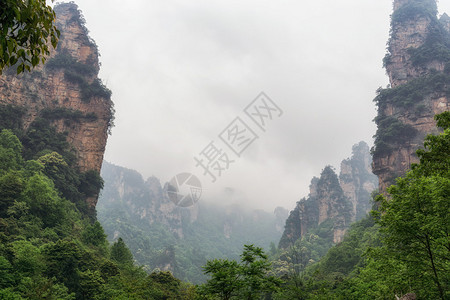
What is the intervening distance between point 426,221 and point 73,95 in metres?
48.5

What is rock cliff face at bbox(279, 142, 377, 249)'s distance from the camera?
7706cm

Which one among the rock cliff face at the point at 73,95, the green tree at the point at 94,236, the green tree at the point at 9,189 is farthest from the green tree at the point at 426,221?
the rock cliff face at the point at 73,95

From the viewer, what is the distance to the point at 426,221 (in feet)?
28.3

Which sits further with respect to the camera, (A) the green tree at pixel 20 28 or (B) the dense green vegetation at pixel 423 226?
(B) the dense green vegetation at pixel 423 226

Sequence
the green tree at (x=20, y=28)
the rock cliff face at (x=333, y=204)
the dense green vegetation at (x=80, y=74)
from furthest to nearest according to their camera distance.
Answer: the rock cliff face at (x=333, y=204)
the dense green vegetation at (x=80, y=74)
the green tree at (x=20, y=28)

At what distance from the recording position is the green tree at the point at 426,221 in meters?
8.34

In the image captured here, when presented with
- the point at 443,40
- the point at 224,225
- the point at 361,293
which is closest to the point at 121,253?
the point at 361,293

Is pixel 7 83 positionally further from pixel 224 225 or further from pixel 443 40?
pixel 224 225

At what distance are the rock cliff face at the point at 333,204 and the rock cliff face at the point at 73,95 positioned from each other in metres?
55.7

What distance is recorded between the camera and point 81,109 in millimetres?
46188

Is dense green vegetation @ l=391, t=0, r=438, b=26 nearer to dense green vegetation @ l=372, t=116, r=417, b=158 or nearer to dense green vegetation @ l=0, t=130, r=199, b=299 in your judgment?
dense green vegetation @ l=372, t=116, r=417, b=158

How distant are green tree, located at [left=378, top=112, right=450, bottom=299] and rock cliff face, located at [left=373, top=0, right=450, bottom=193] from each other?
3366 cm

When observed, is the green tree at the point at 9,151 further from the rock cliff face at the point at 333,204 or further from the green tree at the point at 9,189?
the rock cliff face at the point at 333,204

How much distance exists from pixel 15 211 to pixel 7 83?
72.9ft
